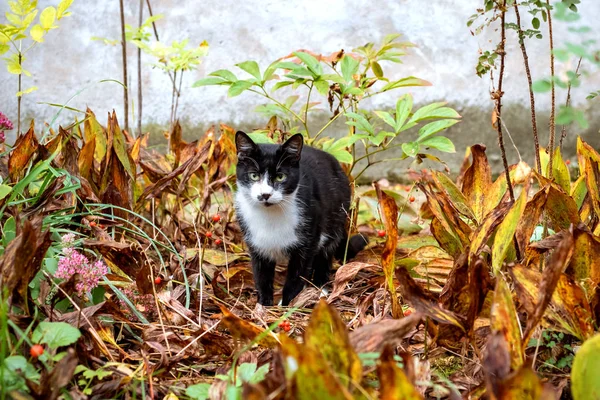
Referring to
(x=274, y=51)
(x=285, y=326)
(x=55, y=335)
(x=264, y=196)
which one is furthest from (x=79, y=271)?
(x=274, y=51)

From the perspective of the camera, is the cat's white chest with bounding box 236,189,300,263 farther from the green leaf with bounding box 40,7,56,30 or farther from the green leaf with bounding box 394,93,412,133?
the green leaf with bounding box 40,7,56,30

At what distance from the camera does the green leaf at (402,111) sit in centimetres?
267

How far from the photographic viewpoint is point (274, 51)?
502 cm

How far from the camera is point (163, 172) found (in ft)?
9.76

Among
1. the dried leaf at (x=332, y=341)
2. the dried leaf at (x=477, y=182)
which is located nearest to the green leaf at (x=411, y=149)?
the dried leaf at (x=477, y=182)

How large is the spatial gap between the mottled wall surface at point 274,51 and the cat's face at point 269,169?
2.31m

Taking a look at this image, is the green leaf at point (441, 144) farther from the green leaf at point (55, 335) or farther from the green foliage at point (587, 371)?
the green leaf at point (55, 335)

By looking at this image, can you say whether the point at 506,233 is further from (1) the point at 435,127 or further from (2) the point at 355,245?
(2) the point at 355,245

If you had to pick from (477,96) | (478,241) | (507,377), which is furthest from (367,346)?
(477,96)

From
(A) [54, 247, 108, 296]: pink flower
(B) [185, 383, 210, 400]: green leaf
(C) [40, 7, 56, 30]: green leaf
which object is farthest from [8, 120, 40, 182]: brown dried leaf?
(B) [185, 383, 210, 400]: green leaf

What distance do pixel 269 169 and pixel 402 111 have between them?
0.56 m

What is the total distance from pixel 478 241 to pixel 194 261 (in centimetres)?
104

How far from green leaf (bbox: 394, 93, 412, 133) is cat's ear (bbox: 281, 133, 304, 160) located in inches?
14.4

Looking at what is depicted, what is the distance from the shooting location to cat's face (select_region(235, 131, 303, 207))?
2693 mm
